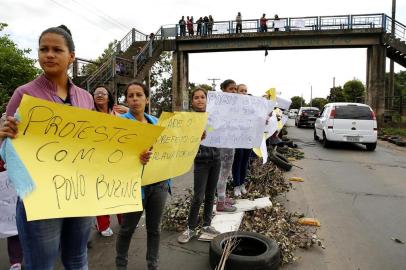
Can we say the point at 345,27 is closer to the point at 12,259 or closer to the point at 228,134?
the point at 228,134

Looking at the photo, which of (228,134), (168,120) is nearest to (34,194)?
(168,120)

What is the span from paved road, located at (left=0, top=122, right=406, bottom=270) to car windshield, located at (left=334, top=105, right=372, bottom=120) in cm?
412

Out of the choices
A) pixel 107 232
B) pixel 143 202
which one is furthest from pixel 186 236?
pixel 143 202

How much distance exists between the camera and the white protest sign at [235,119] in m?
4.70

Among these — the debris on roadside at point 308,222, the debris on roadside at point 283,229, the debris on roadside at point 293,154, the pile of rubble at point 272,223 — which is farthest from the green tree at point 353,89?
the debris on roadside at point 283,229

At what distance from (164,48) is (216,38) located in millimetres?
4168

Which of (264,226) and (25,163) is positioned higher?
(25,163)

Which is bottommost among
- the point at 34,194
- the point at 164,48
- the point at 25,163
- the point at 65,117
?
the point at 34,194

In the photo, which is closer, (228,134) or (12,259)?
(12,259)

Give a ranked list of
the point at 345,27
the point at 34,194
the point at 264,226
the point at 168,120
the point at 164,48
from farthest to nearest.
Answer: the point at 164,48 < the point at 345,27 < the point at 264,226 < the point at 168,120 < the point at 34,194

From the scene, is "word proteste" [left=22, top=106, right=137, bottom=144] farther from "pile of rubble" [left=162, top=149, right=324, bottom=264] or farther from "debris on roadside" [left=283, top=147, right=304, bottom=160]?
"debris on roadside" [left=283, top=147, right=304, bottom=160]

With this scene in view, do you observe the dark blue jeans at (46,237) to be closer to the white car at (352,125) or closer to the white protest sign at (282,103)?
the white protest sign at (282,103)

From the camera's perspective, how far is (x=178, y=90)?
2958cm

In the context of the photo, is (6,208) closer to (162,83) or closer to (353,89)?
(162,83)
